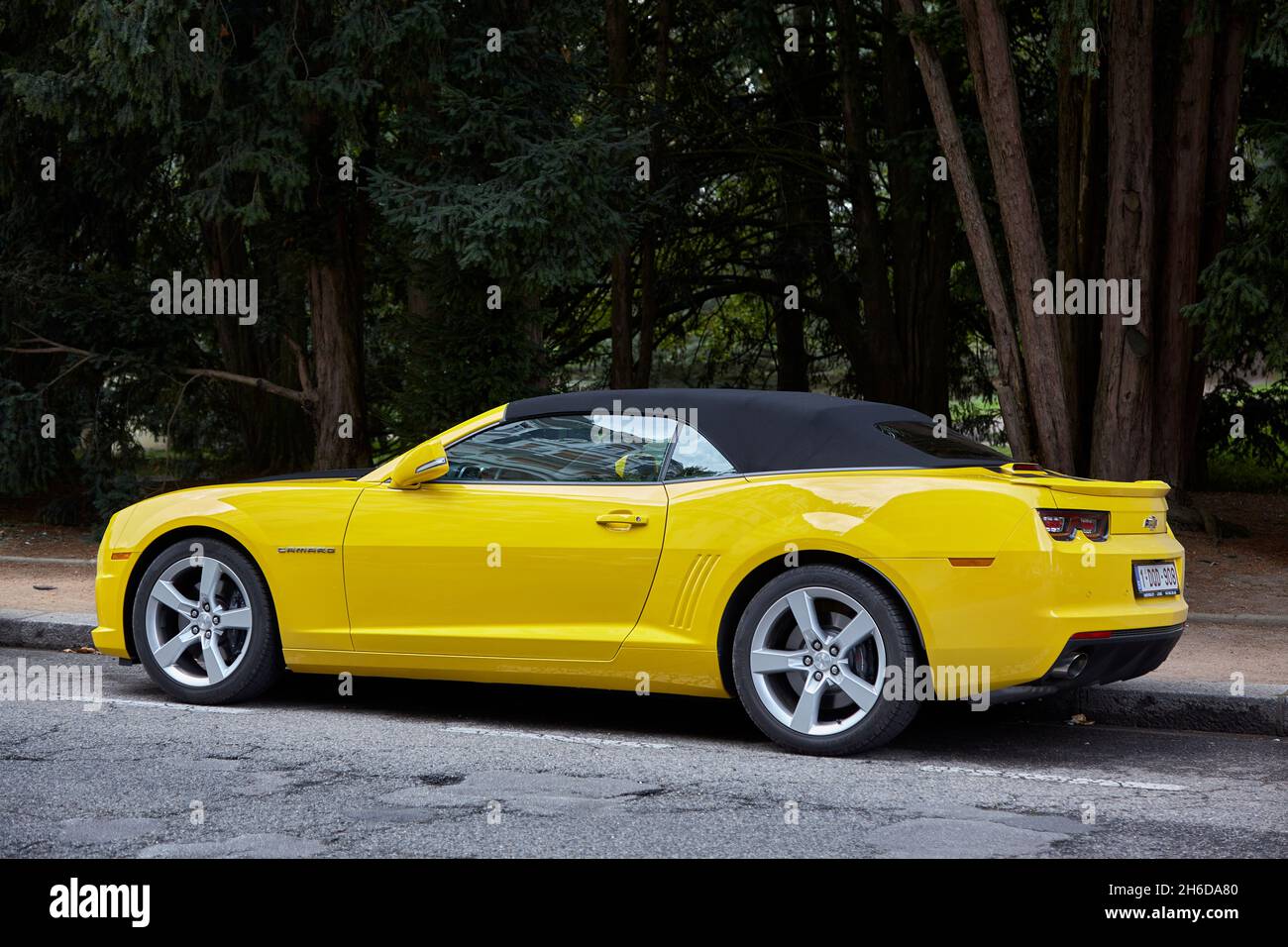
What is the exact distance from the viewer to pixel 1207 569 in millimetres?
12766

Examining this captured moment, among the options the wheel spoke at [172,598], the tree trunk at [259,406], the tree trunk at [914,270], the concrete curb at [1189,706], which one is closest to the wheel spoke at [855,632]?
the concrete curb at [1189,706]

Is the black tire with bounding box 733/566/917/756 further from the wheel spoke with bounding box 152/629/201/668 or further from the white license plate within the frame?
the wheel spoke with bounding box 152/629/201/668

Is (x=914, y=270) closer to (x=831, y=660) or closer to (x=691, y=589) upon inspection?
(x=691, y=589)

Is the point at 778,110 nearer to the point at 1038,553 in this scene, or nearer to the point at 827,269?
the point at 827,269

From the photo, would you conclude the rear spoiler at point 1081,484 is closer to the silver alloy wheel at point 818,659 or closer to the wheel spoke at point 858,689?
the silver alloy wheel at point 818,659

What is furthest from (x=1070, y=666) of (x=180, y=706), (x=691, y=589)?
(x=180, y=706)

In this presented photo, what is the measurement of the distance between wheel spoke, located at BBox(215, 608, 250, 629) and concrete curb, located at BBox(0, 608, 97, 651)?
2.49 meters

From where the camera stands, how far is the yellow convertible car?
233 inches

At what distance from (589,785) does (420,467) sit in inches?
72.3

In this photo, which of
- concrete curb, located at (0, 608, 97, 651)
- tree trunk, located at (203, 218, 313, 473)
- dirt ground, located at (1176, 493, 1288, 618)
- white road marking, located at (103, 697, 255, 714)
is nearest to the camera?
white road marking, located at (103, 697, 255, 714)

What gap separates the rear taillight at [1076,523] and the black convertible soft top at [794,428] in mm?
508

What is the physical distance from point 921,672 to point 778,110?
14786mm

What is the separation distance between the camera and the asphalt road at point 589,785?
4871 mm

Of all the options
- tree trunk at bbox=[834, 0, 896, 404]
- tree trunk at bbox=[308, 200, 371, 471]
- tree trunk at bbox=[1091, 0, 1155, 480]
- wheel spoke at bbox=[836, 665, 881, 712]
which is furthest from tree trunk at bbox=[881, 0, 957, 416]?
wheel spoke at bbox=[836, 665, 881, 712]
